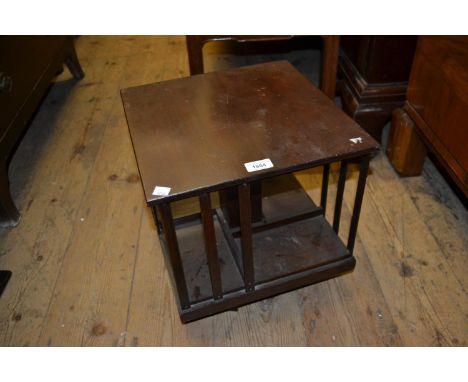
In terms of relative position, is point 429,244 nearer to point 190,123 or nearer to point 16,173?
point 190,123

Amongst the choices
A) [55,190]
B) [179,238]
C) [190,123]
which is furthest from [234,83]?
[55,190]

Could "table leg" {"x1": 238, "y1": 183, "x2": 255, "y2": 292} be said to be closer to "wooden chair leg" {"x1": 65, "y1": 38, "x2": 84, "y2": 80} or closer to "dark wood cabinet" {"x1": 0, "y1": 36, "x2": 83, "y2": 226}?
"dark wood cabinet" {"x1": 0, "y1": 36, "x2": 83, "y2": 226}

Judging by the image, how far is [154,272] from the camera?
1.16 metres

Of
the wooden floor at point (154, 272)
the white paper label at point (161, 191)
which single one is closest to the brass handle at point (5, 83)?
the wooden floor at point (154, 272)

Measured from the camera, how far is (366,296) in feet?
3.51

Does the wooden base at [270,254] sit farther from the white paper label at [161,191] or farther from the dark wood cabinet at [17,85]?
the dark wood cabinet at [17,85]

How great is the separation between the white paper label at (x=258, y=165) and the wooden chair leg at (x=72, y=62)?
5.18 feet

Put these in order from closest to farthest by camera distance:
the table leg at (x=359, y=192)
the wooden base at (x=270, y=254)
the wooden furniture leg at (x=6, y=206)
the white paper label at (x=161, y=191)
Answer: the white paper label at (x=161, y=191) < the table leg at (x=359, y=192) < the wooden base at (x=270, y=254) < the wooden furniture leg at (x=6, y=206)

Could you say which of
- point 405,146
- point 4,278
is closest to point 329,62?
point 405,146

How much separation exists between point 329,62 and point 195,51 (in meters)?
0.44

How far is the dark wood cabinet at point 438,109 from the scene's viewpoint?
1033mm

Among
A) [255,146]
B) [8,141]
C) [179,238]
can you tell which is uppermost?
[255,146]

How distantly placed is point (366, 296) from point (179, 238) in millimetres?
512

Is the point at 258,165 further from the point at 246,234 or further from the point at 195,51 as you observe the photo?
the point at 195,51
